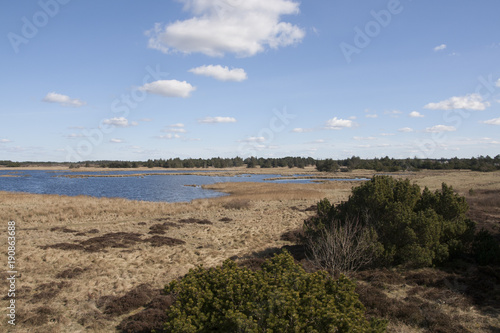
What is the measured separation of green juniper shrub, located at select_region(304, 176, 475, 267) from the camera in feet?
40.5

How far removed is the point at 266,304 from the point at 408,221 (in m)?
9.43

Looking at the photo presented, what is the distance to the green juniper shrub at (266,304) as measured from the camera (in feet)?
16.2

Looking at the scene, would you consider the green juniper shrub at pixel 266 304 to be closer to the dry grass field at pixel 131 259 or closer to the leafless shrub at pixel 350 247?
the dry grass field at pixel 131 259

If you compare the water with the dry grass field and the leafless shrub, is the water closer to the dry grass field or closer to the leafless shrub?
the dry grass field

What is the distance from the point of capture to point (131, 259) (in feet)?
48.8

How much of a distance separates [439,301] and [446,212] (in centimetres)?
558

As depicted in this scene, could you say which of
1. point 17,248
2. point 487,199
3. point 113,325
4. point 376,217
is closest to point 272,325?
point 113,325

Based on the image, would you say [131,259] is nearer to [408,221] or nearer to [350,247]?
[350,247]

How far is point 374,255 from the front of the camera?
41.9ft

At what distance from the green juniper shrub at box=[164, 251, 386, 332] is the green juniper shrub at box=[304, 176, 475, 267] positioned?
7.63 metres

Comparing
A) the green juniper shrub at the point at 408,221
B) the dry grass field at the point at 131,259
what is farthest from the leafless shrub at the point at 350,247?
the dry grass field at the point at 131,259

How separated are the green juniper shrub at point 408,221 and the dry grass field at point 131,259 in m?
0.92

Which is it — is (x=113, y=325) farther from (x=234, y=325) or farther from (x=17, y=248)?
(x=17, y=248)

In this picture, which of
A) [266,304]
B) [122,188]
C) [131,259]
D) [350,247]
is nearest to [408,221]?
[350,247]
